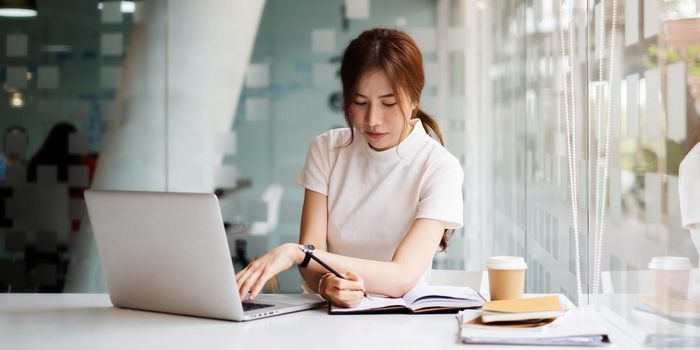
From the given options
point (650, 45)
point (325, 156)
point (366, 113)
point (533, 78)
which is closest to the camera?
point (650, 45)

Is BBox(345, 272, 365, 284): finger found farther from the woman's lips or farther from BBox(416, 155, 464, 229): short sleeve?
the woman's lips

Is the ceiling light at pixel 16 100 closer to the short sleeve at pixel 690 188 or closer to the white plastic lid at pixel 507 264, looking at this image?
the white plastic lid at pixel 507 264

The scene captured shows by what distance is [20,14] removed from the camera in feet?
16.3

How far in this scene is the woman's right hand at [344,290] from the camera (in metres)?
2.12

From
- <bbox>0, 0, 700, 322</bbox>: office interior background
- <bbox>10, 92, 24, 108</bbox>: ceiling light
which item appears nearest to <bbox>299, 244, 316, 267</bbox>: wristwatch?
<bbox>0, 0, 700, 322</bbox>: office interior background

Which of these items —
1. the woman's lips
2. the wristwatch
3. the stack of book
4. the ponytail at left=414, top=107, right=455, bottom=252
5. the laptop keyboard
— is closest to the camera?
the stack of book

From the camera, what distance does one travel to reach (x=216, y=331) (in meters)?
1.91

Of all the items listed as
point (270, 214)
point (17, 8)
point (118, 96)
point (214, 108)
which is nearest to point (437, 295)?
point (270, 214)

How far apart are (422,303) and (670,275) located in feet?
1.83

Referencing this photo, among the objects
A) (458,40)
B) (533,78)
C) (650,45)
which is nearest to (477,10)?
(458,40)

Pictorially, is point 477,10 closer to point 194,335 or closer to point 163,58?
point 163,58

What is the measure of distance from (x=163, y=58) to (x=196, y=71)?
0.60 ft

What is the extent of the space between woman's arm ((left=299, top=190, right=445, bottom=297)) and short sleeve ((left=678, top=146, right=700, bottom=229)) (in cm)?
79

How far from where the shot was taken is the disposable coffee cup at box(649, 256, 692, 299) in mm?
1729
